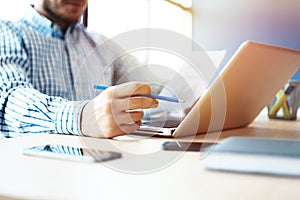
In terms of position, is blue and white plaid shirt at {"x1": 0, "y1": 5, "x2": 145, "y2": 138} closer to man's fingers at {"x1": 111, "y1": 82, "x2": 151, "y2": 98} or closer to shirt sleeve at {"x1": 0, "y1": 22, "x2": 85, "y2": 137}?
shirt sleeve at {"x1": 0, "y1": 22, "x2": 85, "y2": 137}

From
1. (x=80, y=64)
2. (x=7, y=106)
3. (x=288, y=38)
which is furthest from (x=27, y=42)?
(x=288, y=38)

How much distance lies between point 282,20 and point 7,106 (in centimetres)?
186

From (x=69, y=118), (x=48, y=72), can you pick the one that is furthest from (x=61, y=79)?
(x=69, y=118)

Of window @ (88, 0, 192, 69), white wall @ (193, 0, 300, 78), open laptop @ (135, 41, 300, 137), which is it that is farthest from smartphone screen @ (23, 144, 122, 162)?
window @ (88, 0, 192, 69)

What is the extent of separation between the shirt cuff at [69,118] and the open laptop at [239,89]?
0.42 ft

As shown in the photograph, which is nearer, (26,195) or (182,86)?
(26,195)

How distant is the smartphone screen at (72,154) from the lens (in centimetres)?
49

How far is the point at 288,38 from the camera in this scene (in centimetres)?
224

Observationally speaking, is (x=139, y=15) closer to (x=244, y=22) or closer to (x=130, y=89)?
(x=244, y=22)

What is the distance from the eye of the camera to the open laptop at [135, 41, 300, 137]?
73cm

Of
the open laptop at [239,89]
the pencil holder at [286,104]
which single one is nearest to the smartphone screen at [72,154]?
the open laptop at [239,89]

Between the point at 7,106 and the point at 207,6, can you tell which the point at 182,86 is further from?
the point at 207,6

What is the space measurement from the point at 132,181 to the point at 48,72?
47.3 inches

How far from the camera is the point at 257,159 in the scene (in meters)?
0.44
